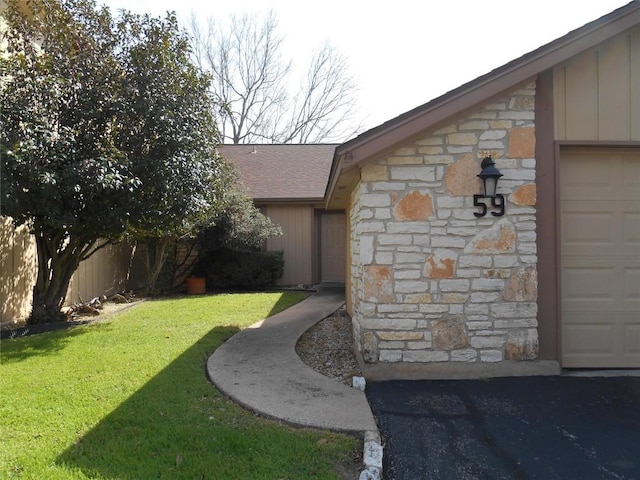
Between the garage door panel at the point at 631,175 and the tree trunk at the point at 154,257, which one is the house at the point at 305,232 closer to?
the tree trunk at the point at 154,257

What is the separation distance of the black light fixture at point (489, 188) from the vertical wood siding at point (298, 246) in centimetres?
900

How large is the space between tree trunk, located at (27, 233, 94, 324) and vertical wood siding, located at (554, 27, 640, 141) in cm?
773

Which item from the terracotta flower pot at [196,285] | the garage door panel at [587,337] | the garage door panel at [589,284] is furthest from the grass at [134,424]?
the terracotta flower pot at [196,285]

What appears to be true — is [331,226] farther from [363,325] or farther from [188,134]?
[363,325]

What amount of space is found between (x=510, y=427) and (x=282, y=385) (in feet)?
6.86

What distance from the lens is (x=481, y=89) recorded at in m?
4.47

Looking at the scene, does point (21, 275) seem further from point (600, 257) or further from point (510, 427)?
point (600, 257)

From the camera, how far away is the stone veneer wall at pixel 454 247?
4.65 meters

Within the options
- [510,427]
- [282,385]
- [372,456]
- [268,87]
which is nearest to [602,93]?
[510,427]

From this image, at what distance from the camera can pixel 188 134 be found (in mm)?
7449

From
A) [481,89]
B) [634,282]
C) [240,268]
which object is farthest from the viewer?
[240,268]

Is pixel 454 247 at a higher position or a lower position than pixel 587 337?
higher

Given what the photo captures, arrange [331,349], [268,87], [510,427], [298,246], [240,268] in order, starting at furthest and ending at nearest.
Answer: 1. [268,87]
2. [298,246]
3. [240,268]
4. [331,349]
5. [510,427]

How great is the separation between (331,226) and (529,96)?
9259mm
